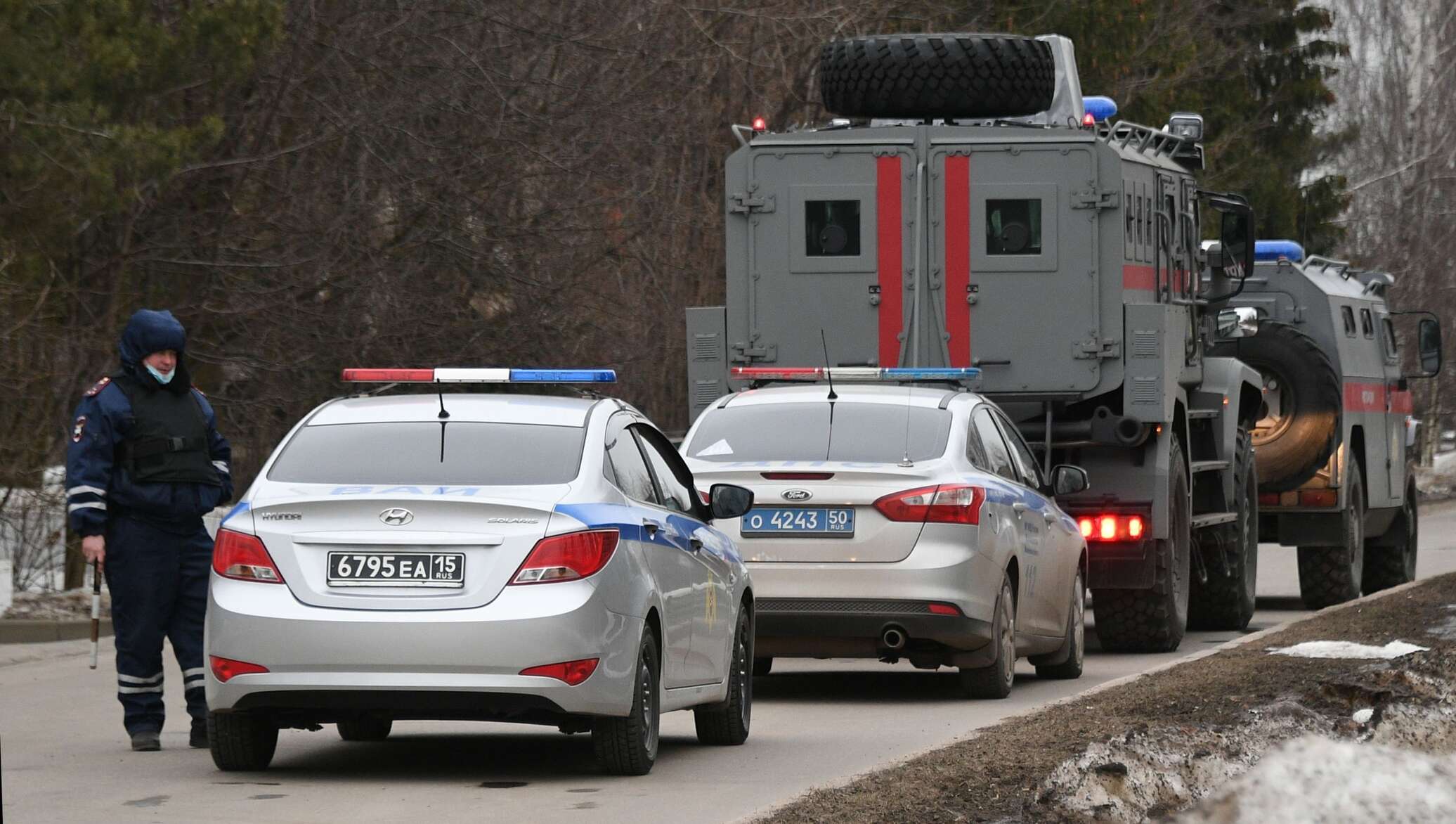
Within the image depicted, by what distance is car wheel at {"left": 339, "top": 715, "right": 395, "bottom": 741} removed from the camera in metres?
10.4

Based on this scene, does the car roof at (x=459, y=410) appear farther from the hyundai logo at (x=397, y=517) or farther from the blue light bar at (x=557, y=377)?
the hyundai logo at (x=397, y=517)

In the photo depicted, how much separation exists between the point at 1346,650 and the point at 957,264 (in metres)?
3.68

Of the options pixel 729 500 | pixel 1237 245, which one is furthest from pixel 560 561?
pixel 1237 245

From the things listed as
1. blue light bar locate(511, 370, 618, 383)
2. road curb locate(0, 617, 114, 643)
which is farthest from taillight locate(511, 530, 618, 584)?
road curb locate(0, 617, 114, 643)

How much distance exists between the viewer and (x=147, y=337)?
1058cm

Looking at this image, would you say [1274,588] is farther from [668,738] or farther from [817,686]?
[668,738]

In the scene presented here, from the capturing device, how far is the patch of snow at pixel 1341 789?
575 cm

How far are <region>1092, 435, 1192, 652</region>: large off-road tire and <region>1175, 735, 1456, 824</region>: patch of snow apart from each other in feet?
32.3

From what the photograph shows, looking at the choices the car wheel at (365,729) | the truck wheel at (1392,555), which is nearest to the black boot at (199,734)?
the car wheel at (365,729)

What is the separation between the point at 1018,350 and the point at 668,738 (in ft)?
17.5

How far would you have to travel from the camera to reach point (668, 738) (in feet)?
36.3

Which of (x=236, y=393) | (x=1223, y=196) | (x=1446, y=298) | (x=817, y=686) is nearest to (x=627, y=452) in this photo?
(x=817, y=686)

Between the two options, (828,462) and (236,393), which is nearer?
(828,462)

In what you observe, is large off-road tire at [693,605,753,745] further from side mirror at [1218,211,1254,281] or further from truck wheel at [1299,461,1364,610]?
truck wheel at [1299,461,1364,610]
